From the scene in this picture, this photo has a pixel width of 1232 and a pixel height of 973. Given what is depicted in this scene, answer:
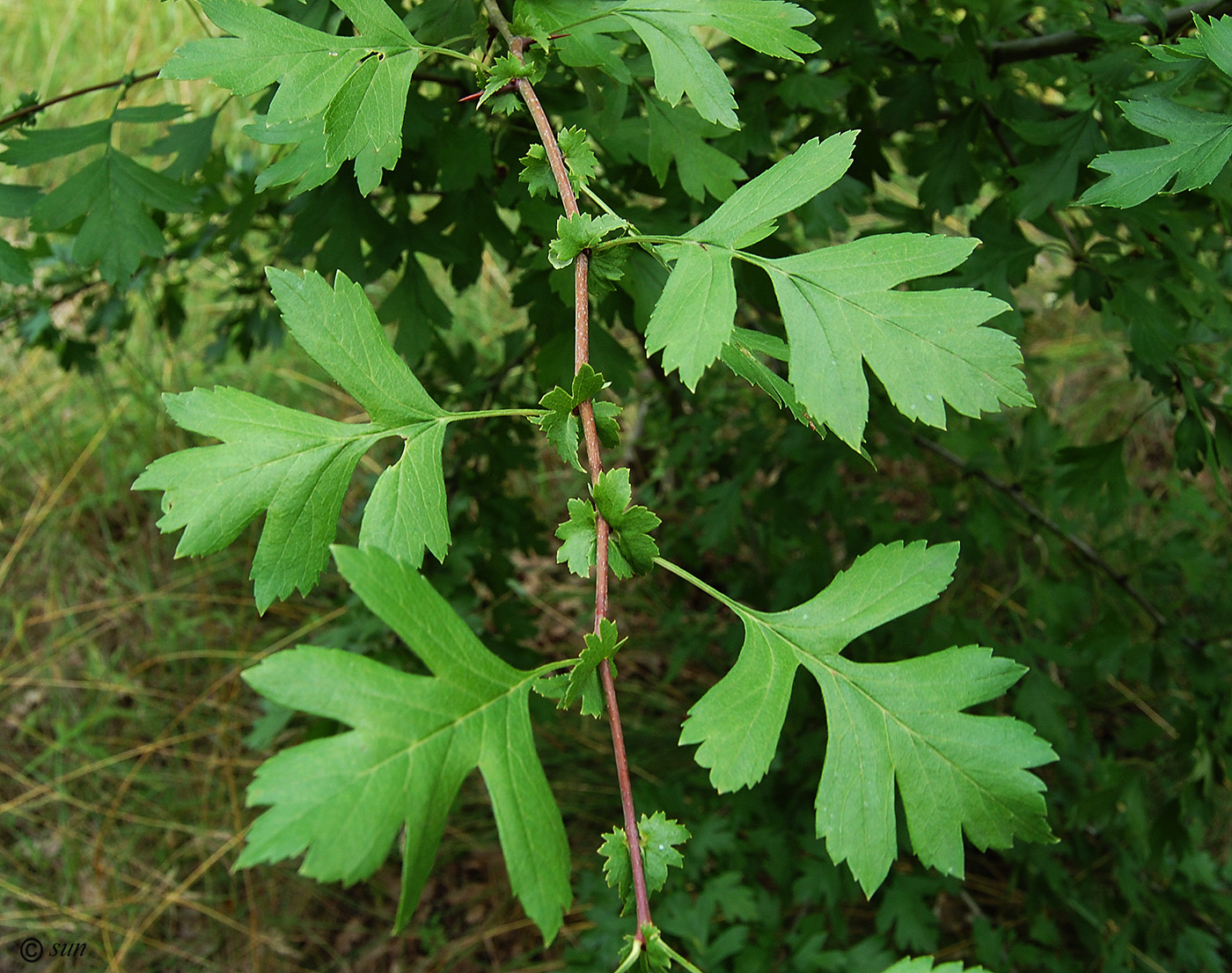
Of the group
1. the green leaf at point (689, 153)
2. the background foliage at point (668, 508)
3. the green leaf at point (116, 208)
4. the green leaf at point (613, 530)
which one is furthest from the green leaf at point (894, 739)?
the green leaf at point (116, 208)

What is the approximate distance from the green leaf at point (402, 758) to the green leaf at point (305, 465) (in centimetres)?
14

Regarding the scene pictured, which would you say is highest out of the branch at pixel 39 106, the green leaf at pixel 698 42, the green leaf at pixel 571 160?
the branch at pixel 39 106

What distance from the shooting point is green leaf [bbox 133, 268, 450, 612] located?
82 cm

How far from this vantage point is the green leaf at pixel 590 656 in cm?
70

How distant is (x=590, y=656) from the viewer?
0.71 meters

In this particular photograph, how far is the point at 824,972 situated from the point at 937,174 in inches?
67.7

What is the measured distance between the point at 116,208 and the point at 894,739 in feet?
4.53

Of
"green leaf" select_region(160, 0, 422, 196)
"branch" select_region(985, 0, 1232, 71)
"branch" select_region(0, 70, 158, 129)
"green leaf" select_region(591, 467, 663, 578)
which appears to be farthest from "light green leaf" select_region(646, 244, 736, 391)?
"branch" select_region(0, 70, 158, 129)

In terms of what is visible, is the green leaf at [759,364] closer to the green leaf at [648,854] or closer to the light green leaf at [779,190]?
the light green leaf at [779,190]

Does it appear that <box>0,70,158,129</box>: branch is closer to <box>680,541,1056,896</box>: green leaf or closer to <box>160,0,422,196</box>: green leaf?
<box>160,0,422,196</box>: green leaf

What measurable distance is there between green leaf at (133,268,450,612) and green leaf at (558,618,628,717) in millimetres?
200

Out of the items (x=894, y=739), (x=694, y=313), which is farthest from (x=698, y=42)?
(x=894, y=739)

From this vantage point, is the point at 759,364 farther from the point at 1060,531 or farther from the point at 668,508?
the point at 668,508

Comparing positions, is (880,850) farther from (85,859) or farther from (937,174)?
(85,859)
